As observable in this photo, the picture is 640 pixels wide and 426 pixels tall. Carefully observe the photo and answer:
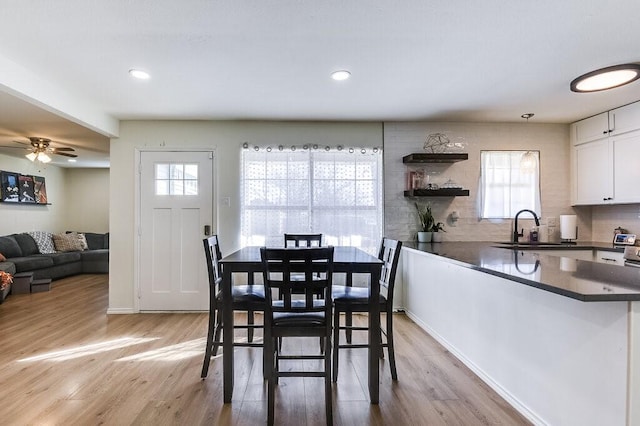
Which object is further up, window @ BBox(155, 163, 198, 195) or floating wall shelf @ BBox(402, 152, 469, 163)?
floating wall shelf @ BBox(402, 152, 469, 163)

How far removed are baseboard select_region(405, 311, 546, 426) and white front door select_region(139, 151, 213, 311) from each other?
258 centimetres

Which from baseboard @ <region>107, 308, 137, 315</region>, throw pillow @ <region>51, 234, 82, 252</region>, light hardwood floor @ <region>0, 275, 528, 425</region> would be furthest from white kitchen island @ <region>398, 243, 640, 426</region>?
throw pillow @ <region>51, 234, 82, 252</region>

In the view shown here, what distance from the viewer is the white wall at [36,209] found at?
21.8 feet

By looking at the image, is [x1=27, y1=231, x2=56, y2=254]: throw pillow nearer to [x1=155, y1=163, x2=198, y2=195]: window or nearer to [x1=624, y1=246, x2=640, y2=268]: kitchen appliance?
[x1=155, y1=163, x2=198, y2=195]: window

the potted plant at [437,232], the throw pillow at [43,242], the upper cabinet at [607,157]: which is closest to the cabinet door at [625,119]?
the upper cabinet at [607,157]

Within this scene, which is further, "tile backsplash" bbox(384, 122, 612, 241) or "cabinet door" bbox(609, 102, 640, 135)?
"tile backsplash" bbox(384, 122, 612, 241)

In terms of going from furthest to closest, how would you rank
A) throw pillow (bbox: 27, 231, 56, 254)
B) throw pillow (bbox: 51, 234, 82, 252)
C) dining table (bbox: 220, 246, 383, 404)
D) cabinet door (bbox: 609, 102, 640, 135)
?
throw pillow (bbox: 51, 234, 82, 252), throw pillow (bbox: 27, 231, 56, 254), cabinet door (bbox: 609, 102, 640, 135), dining table (bbox: 220, 246, 383, 404)

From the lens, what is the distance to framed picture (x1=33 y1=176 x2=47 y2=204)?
7.25 m

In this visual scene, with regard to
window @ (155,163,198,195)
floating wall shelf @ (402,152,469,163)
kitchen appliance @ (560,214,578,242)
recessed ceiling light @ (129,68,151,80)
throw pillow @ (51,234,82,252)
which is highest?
recessed ceiling light @ (129,68,151,80)

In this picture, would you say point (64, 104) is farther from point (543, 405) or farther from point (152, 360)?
point (543, 405)

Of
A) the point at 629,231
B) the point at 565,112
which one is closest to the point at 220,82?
the point at 565,112

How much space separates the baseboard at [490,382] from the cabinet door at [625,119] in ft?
8.98

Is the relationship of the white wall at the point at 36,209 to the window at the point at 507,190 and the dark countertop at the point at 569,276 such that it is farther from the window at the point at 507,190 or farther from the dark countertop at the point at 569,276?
the window at the point at 507,190

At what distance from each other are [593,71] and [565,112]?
1229 mm
